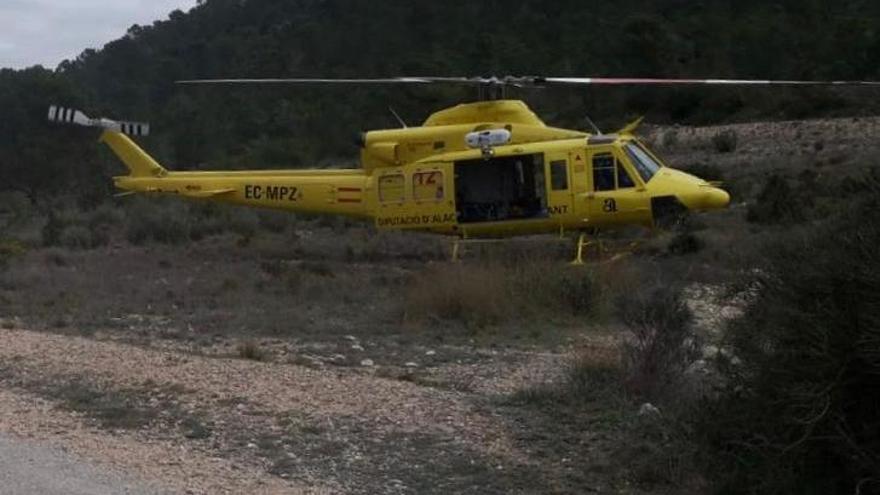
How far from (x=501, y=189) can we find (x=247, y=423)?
37.0ft

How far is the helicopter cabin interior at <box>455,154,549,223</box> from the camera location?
18672 mm

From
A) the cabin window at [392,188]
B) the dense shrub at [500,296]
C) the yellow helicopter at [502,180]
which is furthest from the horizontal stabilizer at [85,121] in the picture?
the dense shrub at [500,296]

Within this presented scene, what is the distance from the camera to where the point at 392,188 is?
779 inches

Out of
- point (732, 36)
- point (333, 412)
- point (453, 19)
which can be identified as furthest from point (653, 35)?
point (333, 412)

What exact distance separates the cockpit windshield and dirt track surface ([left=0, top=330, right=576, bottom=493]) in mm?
9082

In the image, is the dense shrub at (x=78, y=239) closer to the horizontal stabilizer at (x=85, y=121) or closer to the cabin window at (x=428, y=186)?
the horizontal stabilizer at (x=85, y=121)

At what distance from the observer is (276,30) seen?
8581 cm

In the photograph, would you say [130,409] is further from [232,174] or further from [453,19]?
[453,19]

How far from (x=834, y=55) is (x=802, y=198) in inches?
940

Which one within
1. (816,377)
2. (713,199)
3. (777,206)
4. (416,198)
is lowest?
(777,206)

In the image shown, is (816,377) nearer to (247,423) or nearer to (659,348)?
(659,348)

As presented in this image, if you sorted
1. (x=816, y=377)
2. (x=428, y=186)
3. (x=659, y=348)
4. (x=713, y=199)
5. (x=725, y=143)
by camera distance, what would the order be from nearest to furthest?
(x=816, y=377)
(x=659, y=348)
(x=713, y=199)
(x=428, y=186)
(x=725, y=143)

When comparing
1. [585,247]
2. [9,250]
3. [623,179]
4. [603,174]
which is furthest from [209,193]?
[623,179]

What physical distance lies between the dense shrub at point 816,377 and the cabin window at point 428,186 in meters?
13.7
